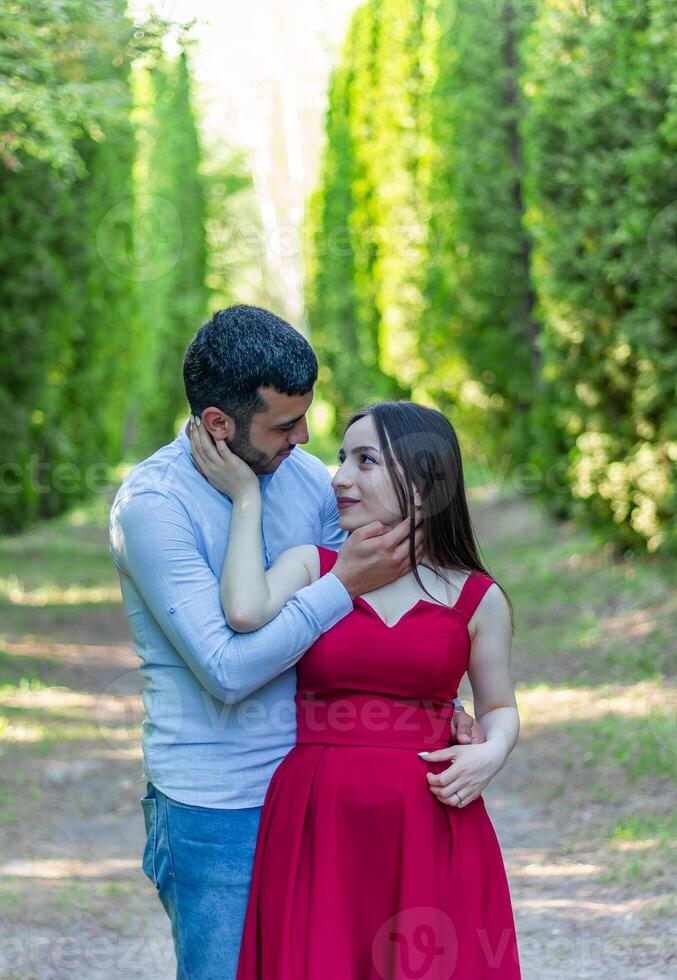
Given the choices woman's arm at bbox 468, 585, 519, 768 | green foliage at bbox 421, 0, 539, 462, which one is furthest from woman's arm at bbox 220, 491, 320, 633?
green foliage at bbox 421, 0, 539, 462

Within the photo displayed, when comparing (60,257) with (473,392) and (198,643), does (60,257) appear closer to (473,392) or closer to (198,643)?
(473,392)

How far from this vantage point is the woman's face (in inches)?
105

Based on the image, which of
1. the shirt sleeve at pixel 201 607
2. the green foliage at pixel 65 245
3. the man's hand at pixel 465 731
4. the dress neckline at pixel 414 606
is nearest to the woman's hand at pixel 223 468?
the shirt sleeve at pixel 201 607

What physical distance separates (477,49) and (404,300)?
5203mm

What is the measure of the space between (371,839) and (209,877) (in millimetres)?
347

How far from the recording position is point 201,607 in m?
2.42

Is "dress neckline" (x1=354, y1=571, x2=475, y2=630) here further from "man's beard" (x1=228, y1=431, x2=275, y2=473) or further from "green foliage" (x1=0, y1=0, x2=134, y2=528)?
"green foliage" (x1=0, y1=0, x2=134, y2=528)

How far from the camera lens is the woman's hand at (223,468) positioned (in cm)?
254

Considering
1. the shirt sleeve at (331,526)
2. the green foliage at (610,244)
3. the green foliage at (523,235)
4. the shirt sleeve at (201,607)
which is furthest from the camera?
the green foliage at (523,235)

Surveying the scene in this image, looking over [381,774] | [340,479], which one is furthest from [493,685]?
[340,479]

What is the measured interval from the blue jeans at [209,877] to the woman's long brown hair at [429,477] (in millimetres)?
659

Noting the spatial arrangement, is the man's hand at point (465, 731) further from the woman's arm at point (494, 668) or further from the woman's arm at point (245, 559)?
the woman's arm at point (245, 559)

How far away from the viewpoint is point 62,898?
5.28m

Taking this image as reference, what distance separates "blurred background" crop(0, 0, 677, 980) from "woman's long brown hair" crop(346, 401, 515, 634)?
246 cm
